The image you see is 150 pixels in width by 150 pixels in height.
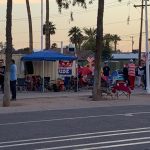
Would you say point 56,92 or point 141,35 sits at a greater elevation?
point 141,35

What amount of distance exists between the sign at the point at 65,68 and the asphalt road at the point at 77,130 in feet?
43.2

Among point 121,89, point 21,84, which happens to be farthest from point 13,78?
point 21,84

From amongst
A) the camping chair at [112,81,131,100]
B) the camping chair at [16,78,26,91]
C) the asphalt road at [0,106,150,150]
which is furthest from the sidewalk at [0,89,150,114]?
the camping chair at [16,78,26,91]

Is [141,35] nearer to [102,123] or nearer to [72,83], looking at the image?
[72,83]

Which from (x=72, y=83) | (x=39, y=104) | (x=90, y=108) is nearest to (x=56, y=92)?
(x=72, y=83)

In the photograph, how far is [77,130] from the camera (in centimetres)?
1445

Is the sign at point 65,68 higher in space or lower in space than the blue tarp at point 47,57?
lower

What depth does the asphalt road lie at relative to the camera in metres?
11.8

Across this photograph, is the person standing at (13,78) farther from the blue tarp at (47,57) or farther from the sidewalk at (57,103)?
the blue tarp at (47,57)

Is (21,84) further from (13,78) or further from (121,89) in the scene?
(121,89)

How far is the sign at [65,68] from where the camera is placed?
112 feet

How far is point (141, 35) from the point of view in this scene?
210ft

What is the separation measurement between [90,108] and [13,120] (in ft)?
18.0

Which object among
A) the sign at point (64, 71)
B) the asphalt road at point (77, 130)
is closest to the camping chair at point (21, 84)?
the sign at point (64, 71)
